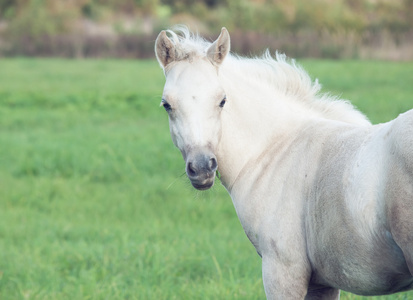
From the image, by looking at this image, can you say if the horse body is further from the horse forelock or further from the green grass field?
the green grass field

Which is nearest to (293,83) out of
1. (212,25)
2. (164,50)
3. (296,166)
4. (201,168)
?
(296,166)

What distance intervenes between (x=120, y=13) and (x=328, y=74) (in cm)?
2678

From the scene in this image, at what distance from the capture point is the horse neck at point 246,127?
332 centimetres

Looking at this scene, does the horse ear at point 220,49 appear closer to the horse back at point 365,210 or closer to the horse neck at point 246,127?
the horse neck at point 246,127

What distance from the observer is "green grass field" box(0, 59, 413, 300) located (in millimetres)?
4523

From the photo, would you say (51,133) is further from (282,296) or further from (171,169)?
(282,296)

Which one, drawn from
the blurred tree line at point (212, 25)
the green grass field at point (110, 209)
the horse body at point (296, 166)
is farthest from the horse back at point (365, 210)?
the blurred tree line at point (212, 25)

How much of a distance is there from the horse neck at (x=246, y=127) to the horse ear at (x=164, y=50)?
334 millimetres

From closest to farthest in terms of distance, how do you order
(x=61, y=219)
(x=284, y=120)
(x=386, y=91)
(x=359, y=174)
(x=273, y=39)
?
(x=359, y=174), (x=284, y=120), (x=61, y=219), (x=386, y=91), (x=273, y=39)

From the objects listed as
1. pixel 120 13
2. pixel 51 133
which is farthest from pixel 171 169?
pixel 120 13

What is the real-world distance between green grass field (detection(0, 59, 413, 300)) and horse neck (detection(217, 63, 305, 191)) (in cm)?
Result: 38

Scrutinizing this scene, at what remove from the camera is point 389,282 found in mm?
2572

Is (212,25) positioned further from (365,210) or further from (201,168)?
(365,210)

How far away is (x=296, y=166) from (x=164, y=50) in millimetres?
1002
